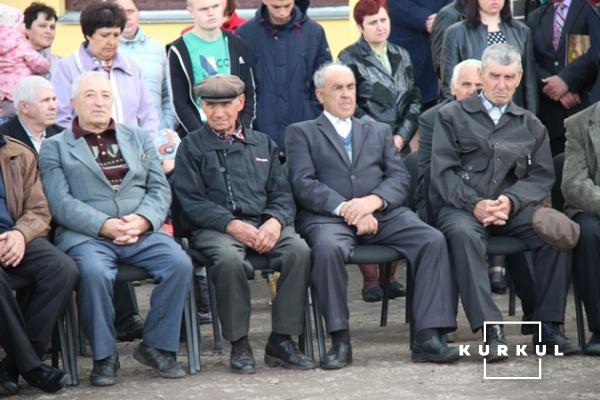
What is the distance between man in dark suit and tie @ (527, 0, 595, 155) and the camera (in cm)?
1062

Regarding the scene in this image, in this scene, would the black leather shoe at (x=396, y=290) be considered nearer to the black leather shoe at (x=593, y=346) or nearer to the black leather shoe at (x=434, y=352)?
the black leather shoe at (x=434, y=352)

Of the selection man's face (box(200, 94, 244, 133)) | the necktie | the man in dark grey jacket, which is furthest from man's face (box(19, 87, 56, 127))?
the necktie

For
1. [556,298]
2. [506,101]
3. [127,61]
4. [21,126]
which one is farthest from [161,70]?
[556,298]

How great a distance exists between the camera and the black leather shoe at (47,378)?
310 inches

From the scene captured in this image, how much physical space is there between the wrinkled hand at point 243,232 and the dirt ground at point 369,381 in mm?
685

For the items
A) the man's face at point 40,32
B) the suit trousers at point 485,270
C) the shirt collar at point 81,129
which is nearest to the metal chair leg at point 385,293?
the suit trousers at point 485,270

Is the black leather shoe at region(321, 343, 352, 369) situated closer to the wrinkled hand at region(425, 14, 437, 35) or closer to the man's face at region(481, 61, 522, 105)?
the man's face at region(481, 61, 522, 105)

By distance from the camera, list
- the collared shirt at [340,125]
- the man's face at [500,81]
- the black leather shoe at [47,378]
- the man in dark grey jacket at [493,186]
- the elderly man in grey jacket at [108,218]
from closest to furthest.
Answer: the black leather shoe at [47,378] < the elderly man in grey jacket at [108,218] < the man in dark grey jacket at [493,186] < the man's face at [500,81] < the collared shirt at [340,125]

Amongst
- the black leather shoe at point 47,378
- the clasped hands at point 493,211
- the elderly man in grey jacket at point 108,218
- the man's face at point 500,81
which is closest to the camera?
the black leather shoe at point 47,378

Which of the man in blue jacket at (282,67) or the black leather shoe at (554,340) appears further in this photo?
the man in blue jacket at (282,67)

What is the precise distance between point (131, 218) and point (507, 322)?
2366 millimetres

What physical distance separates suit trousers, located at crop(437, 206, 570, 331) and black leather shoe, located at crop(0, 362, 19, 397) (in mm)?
2507

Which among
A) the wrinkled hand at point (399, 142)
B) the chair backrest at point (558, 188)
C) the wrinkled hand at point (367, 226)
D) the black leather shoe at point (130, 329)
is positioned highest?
the wrinkled hand at point (399, 142)

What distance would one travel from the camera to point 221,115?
347 inches
